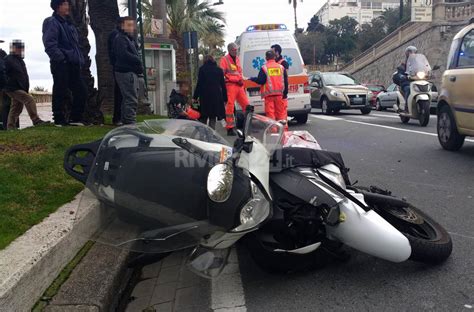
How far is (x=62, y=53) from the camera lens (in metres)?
7.24

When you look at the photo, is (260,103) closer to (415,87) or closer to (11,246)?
(415,87)

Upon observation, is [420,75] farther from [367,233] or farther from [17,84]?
[367,233]

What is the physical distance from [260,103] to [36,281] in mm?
10090

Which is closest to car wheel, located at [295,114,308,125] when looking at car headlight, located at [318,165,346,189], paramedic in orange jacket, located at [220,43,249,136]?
paramedic in orange jacket, located at [220,43,249,136]

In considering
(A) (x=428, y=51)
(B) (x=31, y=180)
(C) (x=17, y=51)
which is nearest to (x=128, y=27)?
(C) (x=17, y=51)

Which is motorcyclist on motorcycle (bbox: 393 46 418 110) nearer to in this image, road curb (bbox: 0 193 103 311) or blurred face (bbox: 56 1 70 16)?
blurred face (bbox: 56 1 70 16)

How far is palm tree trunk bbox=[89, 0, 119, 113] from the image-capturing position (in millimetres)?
11258

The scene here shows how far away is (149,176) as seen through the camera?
268 centimetres

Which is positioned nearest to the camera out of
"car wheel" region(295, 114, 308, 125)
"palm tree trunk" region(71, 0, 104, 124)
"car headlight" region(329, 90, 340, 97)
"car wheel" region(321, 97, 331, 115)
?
"palm tree trunk" region(71, 0, 104, 124)

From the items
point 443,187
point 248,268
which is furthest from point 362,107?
point 248,268

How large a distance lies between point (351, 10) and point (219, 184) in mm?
126555

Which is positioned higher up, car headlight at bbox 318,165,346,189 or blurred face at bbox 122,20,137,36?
blurred face at bbox 122,20,137,36

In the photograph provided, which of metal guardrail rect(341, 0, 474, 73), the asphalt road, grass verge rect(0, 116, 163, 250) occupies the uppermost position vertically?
metal guardrail rect(341, 0, 474, 73)

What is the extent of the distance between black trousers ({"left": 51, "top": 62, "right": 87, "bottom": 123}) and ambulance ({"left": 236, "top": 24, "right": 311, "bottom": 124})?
530cm
